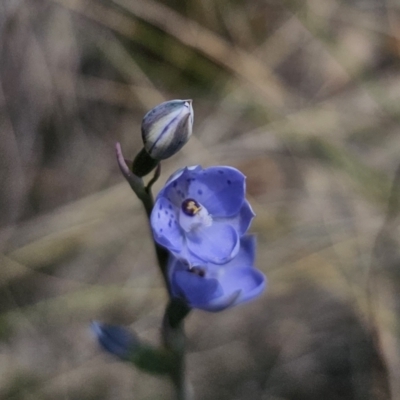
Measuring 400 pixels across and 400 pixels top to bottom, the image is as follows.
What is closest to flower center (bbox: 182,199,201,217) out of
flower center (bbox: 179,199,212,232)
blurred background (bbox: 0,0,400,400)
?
flower center (bbox: 179,199,212,232)

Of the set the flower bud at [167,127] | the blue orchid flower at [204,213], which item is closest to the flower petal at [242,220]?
the blue orchid flower at [204,213]

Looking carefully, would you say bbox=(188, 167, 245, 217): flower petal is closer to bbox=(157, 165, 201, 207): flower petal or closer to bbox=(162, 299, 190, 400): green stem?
bbox=(157, 165, 201, 207): flower petal

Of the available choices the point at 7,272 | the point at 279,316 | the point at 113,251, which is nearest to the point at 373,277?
the point at 279,316

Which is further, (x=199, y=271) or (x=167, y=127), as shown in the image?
(x=199, y=271)

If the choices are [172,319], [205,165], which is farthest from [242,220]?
[205,165]

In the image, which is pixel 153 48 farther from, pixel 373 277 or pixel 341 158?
pixel 373 277

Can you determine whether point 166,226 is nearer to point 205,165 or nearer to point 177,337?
point 177,337
